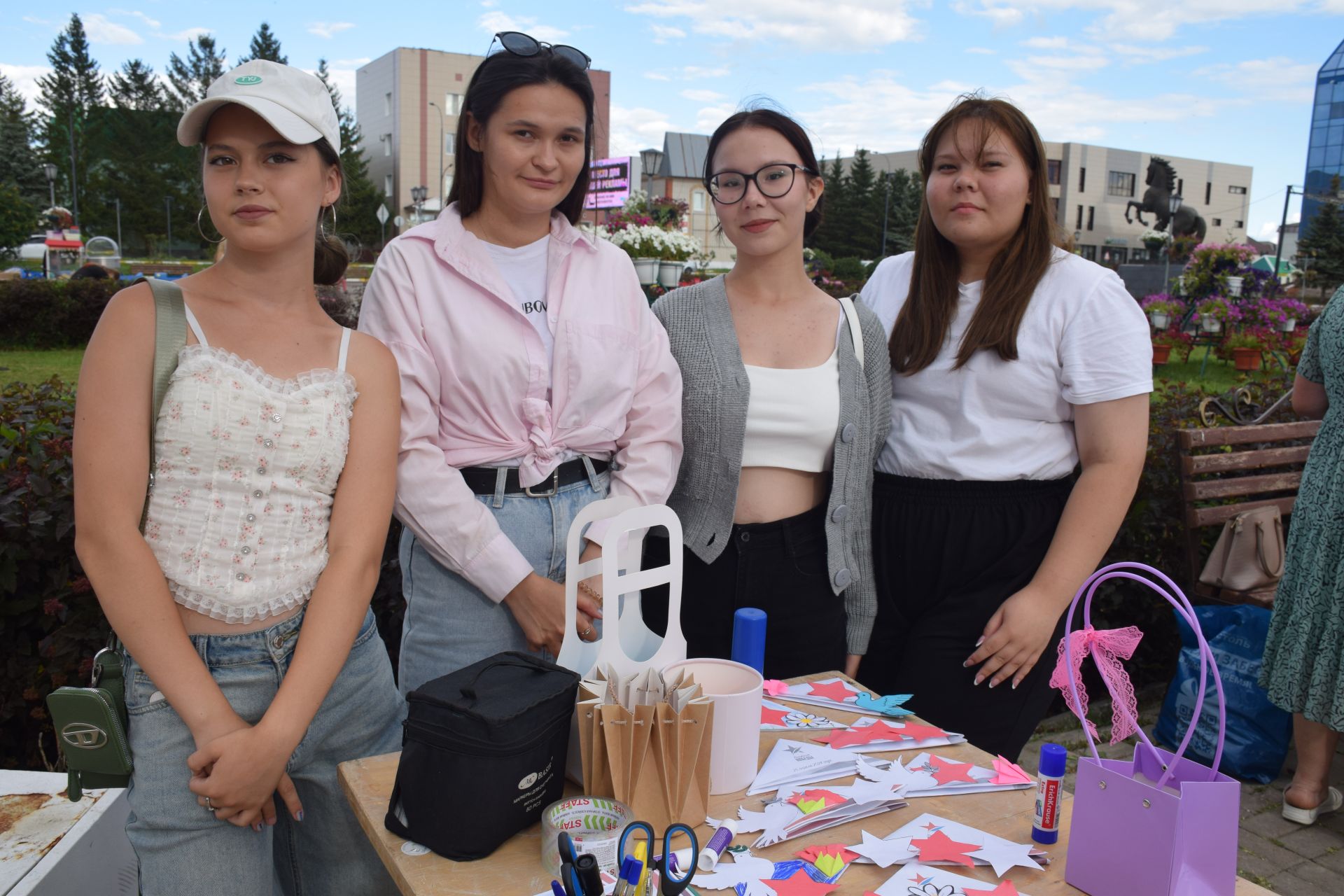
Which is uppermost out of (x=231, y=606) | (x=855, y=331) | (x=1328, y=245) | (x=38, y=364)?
(x=1328, y=245)

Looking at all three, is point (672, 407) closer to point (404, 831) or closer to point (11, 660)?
point (404, 831)

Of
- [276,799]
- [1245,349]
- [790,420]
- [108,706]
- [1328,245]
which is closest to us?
[108,706]

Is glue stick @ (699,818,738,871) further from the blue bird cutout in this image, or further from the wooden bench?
the wooden bench

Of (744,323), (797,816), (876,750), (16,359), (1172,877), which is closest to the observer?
(1172,877)

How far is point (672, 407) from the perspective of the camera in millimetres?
2281

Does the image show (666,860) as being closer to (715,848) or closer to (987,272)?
(715,848)

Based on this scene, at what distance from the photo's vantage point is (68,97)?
192ft

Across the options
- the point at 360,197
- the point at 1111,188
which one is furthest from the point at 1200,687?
the point at 1111,188

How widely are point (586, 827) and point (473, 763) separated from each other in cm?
20

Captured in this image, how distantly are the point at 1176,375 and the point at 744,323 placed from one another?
44.7 ft

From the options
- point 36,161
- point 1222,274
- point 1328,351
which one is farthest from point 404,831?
point 36,161

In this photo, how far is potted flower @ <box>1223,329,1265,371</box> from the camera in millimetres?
13477

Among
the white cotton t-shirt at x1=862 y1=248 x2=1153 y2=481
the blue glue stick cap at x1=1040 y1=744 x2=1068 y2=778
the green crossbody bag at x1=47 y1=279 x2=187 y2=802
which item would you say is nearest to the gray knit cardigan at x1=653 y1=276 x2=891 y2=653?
the white cotton t-shirt at x1=862 y1=248 x2=1153 y2=481

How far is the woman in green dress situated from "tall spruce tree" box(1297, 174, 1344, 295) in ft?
120
